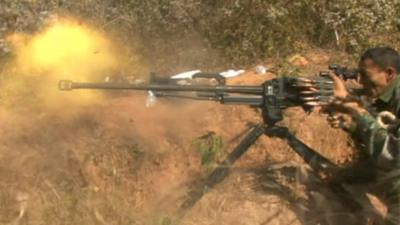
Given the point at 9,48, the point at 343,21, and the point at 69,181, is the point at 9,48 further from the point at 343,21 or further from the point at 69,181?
the point at 343,21

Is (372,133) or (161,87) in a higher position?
(161,87)

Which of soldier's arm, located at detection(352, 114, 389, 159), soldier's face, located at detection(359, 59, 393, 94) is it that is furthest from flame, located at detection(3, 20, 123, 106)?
soldier's arm, located at detection(352, 114, 389, 159)

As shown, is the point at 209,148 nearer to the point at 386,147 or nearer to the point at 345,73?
the point at 345,73

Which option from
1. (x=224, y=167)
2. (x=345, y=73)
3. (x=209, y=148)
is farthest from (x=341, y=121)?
(x=209, y=148)

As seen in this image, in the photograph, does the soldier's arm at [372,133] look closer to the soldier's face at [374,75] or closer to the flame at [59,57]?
the soldier's face at [374,75]

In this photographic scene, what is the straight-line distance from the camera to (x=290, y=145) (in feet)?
16.2

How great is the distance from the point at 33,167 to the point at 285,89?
7.40 ft

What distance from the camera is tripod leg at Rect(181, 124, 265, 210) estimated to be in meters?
4.76

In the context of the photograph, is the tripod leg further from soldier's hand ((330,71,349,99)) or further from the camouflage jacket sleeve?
the camouflage jacket sleeve

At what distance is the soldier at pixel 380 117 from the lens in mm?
3654

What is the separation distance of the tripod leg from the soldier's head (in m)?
0.90

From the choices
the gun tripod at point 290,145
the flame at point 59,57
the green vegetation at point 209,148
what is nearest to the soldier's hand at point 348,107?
the gun tripod at point 290,145

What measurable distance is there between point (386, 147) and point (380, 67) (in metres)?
0.76

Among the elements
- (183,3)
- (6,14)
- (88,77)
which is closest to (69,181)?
(88,77)
